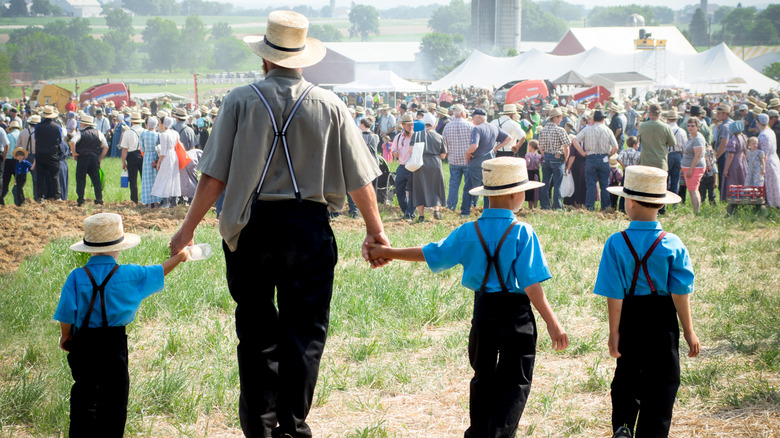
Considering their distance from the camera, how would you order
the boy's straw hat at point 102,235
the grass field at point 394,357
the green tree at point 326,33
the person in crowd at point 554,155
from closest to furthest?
the boy's straw hat at point 102,235
the grass field at point 394,357
the person in crowd at point 554,155
the green tree at point 326,33

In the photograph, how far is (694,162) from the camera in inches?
509

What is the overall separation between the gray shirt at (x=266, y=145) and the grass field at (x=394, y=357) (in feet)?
4.87

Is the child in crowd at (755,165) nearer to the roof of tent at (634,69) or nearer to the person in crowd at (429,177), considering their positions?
the person in crowd at (429,177)

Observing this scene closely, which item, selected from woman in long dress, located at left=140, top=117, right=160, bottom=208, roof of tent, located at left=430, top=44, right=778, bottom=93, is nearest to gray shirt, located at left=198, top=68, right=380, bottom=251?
woman in long dress, located at left=140, top=117, right=160, bottom=208

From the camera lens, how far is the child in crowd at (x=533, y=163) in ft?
44.0

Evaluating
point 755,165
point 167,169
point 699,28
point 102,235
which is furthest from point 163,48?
point 102,235

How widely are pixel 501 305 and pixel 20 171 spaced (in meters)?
14.0

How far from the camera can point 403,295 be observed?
7.14 metres

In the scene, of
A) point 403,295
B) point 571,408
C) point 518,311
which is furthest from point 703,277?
point 518,311

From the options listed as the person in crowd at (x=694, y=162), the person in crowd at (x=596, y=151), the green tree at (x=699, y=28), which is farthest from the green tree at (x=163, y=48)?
the person in crowd at (x=694, y=162)

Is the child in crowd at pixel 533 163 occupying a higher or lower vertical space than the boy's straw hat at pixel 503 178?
lower

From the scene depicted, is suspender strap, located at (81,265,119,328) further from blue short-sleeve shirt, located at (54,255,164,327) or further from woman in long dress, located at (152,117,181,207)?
woman in long dress, located at (152,117,181,207)

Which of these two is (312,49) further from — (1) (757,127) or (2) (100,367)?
(1) (757,127)

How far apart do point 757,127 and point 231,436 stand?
12.7m
